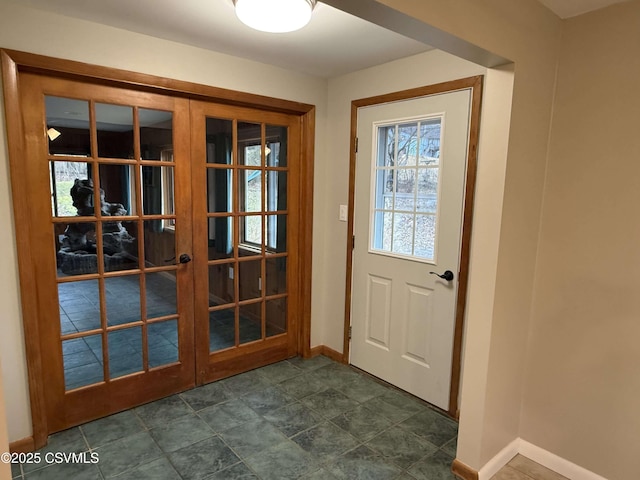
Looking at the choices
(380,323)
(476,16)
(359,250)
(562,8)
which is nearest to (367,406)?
(380,323)

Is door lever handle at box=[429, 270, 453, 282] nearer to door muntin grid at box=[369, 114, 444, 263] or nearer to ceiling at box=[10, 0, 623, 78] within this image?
door muntin grid at box=[369, 114, 444, 263]

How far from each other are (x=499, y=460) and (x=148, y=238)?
2.41 meters

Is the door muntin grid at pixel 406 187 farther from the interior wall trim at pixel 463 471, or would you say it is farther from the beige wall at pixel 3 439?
the beige wall at pixel 3 439

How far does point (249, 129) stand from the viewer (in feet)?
9.40

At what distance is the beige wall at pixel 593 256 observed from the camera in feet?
5.78

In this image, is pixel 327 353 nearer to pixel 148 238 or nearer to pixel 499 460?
pixel 499 460

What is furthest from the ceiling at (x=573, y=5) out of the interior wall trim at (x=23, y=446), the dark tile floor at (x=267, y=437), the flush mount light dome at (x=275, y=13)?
the interior wall trim at (x=23, y=446)

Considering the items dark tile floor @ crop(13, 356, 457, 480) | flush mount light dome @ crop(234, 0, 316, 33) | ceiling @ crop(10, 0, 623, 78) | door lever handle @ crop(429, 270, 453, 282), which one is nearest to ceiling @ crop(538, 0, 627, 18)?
ceiling @ crop(10, 0, 623, 78)

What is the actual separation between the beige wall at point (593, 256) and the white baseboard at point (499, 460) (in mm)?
170

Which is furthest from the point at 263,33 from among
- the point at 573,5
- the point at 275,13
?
the point at 573,5

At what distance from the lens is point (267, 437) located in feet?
7.51

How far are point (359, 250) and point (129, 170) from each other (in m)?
1.69

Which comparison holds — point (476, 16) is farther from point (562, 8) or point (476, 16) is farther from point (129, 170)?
point (129, 170)

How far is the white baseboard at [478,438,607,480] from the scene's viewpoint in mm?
1969
